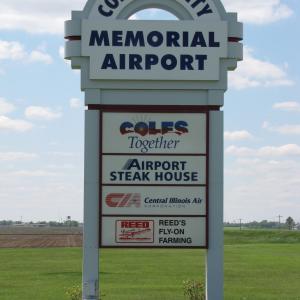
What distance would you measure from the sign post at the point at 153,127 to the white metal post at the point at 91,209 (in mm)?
19

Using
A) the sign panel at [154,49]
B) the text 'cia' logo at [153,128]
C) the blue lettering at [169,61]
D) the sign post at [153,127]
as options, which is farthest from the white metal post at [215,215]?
the blue lettering at [169,61]

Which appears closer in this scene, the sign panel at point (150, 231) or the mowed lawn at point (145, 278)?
the sign panel at point (150, 231)

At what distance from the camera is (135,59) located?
14383mm

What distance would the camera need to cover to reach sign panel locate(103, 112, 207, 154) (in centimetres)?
1435

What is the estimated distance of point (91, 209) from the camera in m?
14.3

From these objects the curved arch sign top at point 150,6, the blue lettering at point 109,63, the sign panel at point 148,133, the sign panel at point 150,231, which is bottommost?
the sign panel at point 150,231

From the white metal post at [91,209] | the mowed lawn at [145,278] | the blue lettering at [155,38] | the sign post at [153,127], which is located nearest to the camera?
the white metal post at [91,209]

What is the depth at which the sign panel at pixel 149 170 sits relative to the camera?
14.3 meters

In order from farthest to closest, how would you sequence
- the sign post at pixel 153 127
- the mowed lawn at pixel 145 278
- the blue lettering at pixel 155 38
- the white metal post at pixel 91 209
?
the mowed lawn at pixel 145 278 < the blue lettering at pixel 155 38 < the sign post at pixel 153 127 < the white metal post at pixel 91 209

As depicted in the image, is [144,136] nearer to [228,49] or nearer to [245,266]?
[228,49]

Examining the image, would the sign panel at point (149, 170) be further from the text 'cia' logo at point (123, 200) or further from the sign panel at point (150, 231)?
the sign panel at point (150, 231)

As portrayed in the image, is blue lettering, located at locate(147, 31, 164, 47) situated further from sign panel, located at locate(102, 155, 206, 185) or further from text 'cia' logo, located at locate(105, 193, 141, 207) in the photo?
text 'cia' logo, located at locate(105, 193, 141, 207)

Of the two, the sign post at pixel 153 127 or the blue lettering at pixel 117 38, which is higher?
the blue lettering at pixel 117 38

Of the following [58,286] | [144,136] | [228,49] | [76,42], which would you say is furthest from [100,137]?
[58,286]
